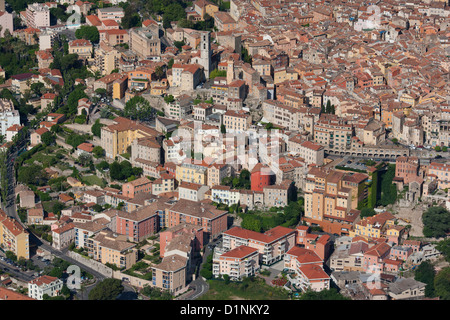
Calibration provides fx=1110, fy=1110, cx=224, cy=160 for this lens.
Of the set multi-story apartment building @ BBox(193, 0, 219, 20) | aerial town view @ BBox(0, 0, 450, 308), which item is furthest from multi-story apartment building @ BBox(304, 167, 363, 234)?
multi-story apartment building @ BBox(193, 0, 219, 20)

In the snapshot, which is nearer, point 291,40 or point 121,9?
point 291,40

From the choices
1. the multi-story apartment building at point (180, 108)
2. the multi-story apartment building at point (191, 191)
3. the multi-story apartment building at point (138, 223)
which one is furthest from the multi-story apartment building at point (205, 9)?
the multi-story apartment building at point (138, 223)

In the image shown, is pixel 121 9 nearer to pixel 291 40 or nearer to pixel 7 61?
pixel 7 61

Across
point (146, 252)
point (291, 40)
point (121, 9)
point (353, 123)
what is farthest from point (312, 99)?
point (121, 9)

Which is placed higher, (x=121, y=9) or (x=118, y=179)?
(x=121, y=9)

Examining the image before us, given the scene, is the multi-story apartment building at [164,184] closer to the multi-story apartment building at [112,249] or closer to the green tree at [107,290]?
the multi-story apartment building at [112,249]

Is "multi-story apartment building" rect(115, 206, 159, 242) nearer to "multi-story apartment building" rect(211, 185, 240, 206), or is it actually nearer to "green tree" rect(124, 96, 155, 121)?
"multi-story apartment building" rect(211, 185, 240, 206)
